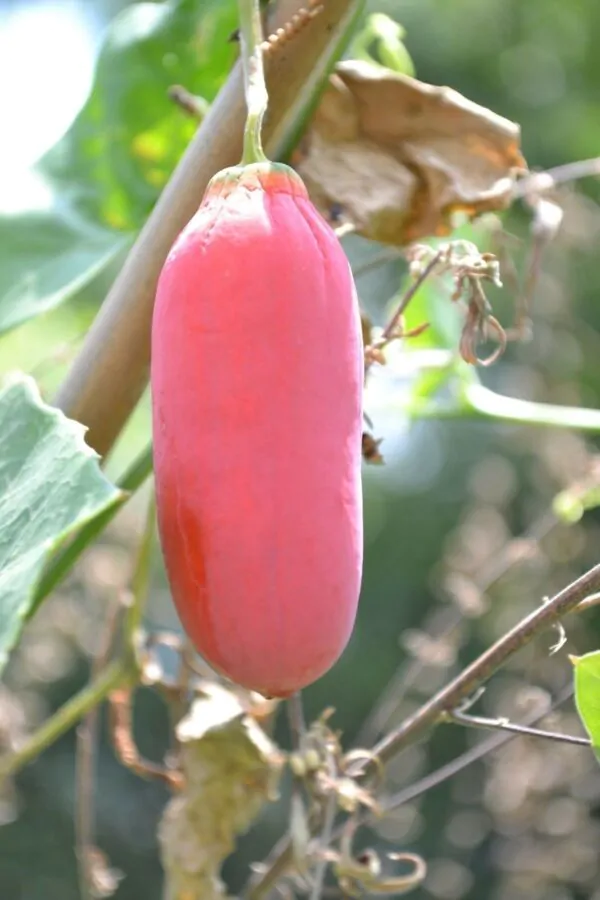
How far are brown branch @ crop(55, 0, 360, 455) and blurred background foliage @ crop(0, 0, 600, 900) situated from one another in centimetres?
11

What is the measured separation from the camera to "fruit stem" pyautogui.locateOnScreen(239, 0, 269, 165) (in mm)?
405

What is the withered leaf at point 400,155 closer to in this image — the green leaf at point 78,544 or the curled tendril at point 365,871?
the green leaf at point 78,544

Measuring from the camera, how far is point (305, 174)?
0.56 metres

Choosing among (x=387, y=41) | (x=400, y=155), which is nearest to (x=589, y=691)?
(x=400, y=155)

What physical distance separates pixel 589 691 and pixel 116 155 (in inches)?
17.5

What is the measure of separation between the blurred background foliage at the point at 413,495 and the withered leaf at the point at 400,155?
0.10m

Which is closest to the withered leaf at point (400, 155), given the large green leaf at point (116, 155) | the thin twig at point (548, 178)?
the thin twig at point (548, 178)

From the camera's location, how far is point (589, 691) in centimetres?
41

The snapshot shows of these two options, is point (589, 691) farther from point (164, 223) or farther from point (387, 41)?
point (387, 41)

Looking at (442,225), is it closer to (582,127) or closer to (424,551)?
(424,551)

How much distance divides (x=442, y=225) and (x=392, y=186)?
31 mm

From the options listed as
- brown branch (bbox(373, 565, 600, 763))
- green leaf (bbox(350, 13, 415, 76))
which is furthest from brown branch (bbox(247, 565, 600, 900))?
green leaf (bbox(350, 13, 415, 76))

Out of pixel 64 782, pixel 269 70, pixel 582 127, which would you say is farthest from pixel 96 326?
pixel 582 127

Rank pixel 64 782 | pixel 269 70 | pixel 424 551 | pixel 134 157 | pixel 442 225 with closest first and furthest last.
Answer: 1. pixel 269 70
2. pixel 442 225
3. pixel 134 157
4. pixel 64 782
5. pixel 424 551
